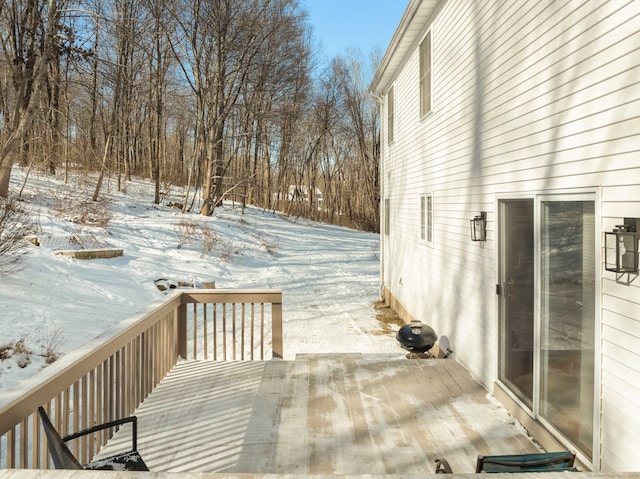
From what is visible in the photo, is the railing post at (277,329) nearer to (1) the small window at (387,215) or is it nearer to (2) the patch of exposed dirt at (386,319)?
(2) the patch of exposed dirt at (386,319)

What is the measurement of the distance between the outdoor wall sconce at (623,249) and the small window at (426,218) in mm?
4357

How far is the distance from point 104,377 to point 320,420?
161 cm

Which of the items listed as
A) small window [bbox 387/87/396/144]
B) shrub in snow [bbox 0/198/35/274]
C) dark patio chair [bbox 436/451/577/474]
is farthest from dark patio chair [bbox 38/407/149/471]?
small window [bbox 387/87/396/144]

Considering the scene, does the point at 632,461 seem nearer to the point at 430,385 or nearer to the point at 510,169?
the point at 430,385

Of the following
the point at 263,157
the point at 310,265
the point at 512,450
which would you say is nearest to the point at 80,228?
the point at 310,265

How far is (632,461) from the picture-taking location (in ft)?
7.38

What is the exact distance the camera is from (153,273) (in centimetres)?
1053

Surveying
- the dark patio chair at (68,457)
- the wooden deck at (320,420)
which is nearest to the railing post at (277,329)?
the wooden deck at (320,420)

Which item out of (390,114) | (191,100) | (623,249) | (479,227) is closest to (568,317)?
(623,249)

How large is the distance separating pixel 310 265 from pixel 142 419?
40.7 ft

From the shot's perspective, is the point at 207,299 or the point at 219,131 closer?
the point at 207,299

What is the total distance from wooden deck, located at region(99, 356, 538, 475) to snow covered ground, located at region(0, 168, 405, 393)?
196 centimetres

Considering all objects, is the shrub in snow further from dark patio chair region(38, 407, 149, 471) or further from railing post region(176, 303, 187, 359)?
dark patio chair region(38, 407, 149, 471)

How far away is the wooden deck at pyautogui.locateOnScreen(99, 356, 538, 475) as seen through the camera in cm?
296
